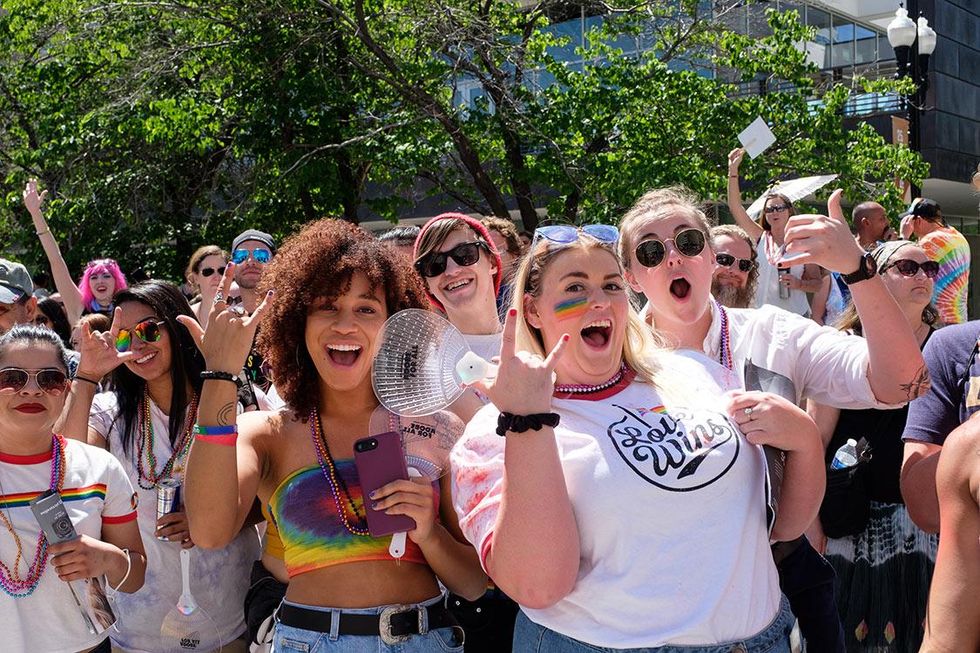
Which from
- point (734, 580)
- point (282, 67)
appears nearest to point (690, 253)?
point (734, 580)

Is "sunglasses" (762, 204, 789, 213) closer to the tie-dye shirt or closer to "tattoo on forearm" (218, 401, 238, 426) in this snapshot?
the tie-dye shirt

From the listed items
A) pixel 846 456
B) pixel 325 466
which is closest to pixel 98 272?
pixel 325 466

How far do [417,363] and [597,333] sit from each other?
1.59 feet

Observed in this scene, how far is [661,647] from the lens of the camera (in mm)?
2213

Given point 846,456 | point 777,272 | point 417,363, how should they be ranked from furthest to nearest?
1. point 777,272
2. point 846,456
3. point 417,363

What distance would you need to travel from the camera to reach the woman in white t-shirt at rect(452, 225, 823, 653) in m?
2.14

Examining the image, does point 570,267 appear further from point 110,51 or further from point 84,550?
point 110,51

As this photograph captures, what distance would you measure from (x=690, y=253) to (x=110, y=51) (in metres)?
11.2

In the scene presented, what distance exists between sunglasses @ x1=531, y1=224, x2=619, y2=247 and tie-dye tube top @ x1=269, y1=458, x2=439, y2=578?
843mm

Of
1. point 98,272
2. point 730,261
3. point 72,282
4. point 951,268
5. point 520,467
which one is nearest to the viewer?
point 520,467

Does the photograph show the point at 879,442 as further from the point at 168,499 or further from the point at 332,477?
the point at 168,499

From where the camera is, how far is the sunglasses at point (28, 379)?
309 centimetres

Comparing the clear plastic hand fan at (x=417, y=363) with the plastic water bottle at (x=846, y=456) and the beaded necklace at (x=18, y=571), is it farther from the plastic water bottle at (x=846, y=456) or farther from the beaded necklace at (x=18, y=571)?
the plastic water bottle at (x=846, y=456)

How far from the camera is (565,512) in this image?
7.07ft
